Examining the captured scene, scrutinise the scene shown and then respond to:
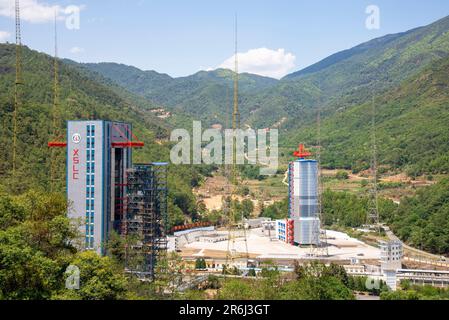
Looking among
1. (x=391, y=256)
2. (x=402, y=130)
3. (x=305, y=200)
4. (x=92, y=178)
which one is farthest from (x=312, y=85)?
(x=92, y=178)

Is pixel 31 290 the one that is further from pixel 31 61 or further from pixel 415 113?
pixel 415 113

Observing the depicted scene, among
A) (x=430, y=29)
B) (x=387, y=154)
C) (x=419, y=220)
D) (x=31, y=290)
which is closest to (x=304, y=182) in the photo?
(x=419, y=220)

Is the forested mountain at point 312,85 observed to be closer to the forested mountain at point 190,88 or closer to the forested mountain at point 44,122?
the forested mountain at point 190,88

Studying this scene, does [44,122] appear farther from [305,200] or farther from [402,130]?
[402,130]

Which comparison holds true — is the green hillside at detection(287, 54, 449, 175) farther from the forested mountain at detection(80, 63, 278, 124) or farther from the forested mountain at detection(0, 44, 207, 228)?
the forested mountain at detection(80, 63, 278, 124)

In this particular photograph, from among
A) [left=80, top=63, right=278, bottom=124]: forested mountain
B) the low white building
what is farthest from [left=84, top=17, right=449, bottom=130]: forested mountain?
the low white building

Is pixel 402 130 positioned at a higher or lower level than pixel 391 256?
higher
